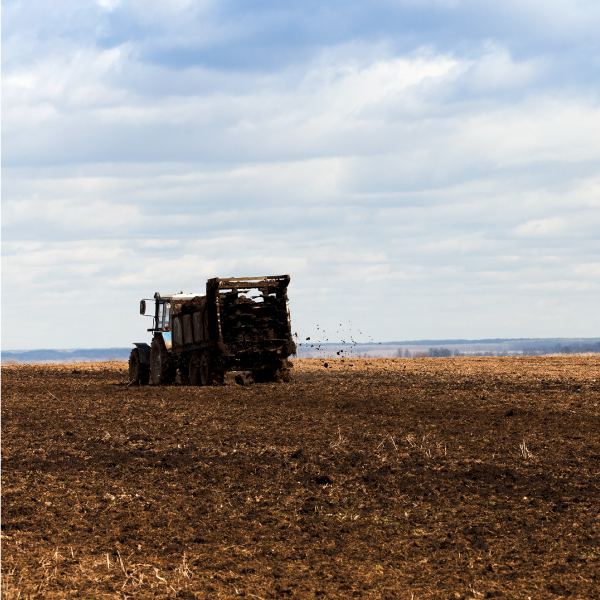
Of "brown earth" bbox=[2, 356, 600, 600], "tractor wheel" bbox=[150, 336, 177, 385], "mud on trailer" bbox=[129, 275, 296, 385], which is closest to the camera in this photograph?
"brown earth" bbox=[2, 356, 600, 600]

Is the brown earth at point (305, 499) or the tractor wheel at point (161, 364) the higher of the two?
the tractor wheel at point (161, 364)

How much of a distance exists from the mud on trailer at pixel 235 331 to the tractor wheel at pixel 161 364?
0.45m

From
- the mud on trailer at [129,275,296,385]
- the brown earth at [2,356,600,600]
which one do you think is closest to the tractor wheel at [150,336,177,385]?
the mud on trailer at [129,275,296,385]

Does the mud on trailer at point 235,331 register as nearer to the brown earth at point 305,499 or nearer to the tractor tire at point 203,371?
the tractor tire at point 203,371

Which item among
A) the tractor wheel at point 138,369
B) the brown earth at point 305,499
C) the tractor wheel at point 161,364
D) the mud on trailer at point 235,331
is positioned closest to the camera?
the brown earth at point 305,499

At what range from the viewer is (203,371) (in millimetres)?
24891

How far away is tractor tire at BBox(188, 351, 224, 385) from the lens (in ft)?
80.3

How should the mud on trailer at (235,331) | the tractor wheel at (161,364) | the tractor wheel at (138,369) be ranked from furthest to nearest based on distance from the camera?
the tractor wheel at (138,369), the tractor wheel at (161,364), the mud on trailer at (235,331)

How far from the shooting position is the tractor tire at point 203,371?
24.5 m

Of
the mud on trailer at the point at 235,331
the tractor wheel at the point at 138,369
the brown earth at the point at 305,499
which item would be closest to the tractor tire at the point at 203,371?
the mud on trailer at the point at 235,331

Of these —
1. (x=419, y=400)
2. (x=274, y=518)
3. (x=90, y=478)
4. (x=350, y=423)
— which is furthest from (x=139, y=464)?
(x=419, y=400)

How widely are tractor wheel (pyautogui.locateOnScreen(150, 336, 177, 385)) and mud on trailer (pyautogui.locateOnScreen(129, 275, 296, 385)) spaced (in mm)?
452

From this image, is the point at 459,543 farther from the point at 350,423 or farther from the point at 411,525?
the point at 350,423

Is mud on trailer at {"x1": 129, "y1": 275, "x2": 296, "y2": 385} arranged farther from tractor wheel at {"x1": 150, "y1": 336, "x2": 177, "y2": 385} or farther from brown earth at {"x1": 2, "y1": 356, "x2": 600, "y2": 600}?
brown earth at {"x1": 2, "y1": 356, "x2": 600, "y2": 600}
